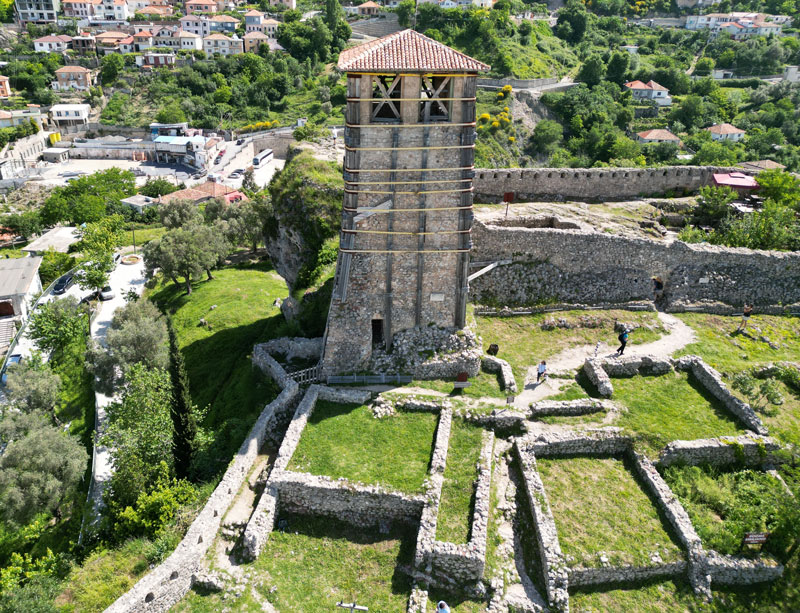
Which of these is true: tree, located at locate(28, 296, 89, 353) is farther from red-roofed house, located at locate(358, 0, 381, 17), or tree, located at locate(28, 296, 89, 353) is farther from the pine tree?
red-roofed house, located at locate(358, 0, 381, 17)

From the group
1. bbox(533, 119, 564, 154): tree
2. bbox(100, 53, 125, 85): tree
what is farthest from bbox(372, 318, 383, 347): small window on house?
bbox(100, 53, 125, 85): tree

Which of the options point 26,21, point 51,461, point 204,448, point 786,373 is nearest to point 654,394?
point 786,373

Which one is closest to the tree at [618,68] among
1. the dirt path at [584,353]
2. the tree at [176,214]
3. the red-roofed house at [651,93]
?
the red-roofed house at [651,93]

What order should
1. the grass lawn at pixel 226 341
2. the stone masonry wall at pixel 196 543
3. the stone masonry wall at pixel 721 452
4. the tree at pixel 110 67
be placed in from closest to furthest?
the stone masonry wall at pixel 196 543, the stone masonry wall at pixel 721 452, the grass lawn at pixel 226 341, the tree at pixel 110 67

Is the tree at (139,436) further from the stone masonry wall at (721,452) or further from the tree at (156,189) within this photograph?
the tree at (156,189)

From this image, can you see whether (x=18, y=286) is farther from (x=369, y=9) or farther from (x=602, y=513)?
(x=369, y=9)

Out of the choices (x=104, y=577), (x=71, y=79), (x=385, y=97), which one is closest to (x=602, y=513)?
(x=104, y=577)
